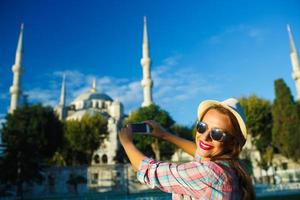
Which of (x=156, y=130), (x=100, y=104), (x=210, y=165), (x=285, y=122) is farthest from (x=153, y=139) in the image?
(x=210, y=165)

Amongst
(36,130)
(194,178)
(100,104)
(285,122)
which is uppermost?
(100,104)

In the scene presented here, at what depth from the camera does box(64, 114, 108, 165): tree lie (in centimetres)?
3475

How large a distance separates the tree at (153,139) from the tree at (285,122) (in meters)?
11.8

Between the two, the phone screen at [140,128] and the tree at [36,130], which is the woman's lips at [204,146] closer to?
the phone screen at [140,128]

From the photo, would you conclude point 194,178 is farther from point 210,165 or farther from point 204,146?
point 204,146

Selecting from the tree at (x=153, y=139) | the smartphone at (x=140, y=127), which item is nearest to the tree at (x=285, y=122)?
the tree at (x=153, y=139)

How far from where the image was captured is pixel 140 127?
6.87 ft

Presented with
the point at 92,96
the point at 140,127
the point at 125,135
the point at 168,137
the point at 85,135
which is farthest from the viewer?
the point at 92,96

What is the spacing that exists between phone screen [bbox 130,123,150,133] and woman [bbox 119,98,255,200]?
8cm

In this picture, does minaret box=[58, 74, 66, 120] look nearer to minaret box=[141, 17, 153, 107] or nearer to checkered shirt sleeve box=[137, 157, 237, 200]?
minaret box=[141, 17, 153, 107]

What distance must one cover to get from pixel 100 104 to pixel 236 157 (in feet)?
205

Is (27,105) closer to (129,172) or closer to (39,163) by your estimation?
(39,163)

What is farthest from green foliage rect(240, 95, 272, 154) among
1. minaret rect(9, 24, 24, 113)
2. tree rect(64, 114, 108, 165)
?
minaret rect(9, 24, 24, 113)

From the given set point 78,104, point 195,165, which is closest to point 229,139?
point 195,165
